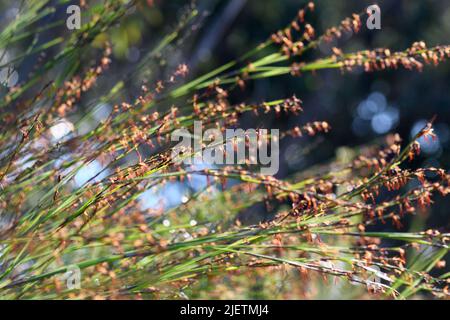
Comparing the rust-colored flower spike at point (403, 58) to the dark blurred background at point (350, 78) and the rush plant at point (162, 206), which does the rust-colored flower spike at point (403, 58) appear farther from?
the dark blurred background at point (350, 78)

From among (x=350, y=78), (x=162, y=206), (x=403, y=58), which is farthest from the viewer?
(x=350, y=78)

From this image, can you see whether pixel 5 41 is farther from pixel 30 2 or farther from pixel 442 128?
pixel 442 128

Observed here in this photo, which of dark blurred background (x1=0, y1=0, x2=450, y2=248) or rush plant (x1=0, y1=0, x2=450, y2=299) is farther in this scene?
dark blurred background (x1=0, y1=0, x2=450, y2=248)

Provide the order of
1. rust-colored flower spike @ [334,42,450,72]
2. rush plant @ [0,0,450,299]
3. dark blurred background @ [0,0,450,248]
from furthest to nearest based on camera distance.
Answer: dark blurred background @ [0,0,450,248] → rust-colored flower spike @ [334,42,450,72] → rush plant @ [0,0,450,299]

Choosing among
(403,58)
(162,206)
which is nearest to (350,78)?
(162,206)

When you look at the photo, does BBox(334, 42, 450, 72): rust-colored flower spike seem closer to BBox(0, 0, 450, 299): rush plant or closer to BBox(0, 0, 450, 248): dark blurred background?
BBox(0, 0, 450, 299): rush plant

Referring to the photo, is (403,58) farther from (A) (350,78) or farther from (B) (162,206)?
(A) (350,78)

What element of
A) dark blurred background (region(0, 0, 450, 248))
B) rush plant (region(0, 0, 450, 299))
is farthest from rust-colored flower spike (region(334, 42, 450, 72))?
dark blurred background (region(0, 0, 450, 248))

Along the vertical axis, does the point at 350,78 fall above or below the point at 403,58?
above

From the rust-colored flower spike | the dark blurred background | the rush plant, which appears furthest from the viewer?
the dark blurred background

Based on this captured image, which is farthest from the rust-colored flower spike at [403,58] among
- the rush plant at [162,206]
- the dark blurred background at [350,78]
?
the dark blurred background at [350,78]

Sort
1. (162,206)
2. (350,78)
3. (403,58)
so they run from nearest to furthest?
(403,58) → (162,206) → (350,78)

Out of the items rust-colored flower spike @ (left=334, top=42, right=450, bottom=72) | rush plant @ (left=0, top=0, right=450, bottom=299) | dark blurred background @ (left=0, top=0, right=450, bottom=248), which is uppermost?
dark blurred background @ (left=0, top=0, right=450, bottom=248)

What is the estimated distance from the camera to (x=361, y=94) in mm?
11094
